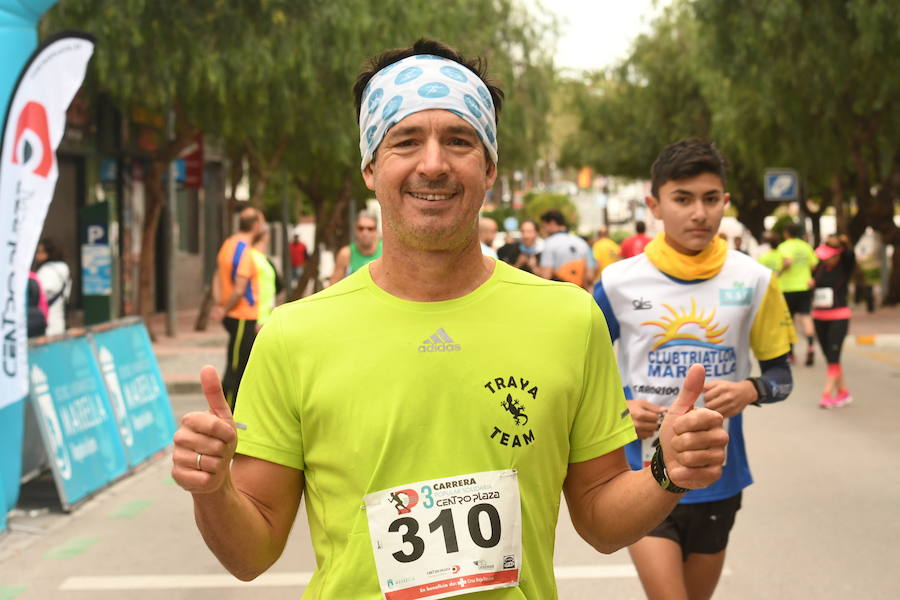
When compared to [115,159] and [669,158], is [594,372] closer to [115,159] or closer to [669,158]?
[669,158]

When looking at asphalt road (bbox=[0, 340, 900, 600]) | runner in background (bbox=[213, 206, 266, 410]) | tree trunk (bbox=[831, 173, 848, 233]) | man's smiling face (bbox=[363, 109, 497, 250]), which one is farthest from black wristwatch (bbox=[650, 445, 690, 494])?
Answer: tree trunk (bbox=[831, 173, 848, 233])

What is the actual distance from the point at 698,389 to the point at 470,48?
1058 inches

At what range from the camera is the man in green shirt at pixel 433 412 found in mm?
2260

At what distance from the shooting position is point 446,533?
7.48 feet

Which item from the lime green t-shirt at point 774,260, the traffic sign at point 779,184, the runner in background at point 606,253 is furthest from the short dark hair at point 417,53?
the traffic sign at point 779,184

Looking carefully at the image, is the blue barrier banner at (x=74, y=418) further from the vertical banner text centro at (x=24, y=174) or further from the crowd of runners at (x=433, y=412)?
the crowd of runners at (x=433, y=412)

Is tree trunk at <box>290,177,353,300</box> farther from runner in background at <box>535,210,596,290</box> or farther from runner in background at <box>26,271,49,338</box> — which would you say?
runner in background at <box>26,271,49,338</box>

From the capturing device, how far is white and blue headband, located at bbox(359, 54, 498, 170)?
91.7 inches

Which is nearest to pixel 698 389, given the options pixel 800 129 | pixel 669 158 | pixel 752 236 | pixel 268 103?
pixel 669 158

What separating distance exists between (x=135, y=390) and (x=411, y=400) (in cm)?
746

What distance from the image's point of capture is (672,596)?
3.82m

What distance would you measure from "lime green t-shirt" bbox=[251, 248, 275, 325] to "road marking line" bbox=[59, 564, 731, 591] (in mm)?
4378

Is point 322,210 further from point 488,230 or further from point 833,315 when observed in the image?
point 833,315

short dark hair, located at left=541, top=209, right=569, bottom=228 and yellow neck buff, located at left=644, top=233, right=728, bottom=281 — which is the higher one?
yellow neck buff, located at left=644, top=233, right=728, bottom=281
